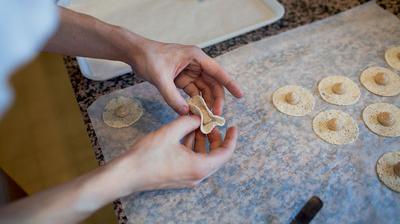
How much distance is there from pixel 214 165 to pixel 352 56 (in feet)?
Result: 1.56

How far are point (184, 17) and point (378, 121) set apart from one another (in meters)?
0.56

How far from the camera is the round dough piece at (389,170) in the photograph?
2.10ft

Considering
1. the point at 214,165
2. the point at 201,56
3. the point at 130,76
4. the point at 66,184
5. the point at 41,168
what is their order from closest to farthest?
the point at 66,184 < the point at 214,165 < the point at 201,56 < the point at 130,76 < the point at 41,168

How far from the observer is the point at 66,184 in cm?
49

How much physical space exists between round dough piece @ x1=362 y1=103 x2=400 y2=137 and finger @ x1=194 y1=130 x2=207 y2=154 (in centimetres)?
35

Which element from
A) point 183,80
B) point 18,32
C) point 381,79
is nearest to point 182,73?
point 183,80

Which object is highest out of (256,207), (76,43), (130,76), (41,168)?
(76,43)

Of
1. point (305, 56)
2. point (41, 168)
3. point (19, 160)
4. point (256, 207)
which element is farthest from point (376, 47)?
point (19, 160)

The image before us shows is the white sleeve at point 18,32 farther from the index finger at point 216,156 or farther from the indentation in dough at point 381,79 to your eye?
the indentation in dough at point 381,79

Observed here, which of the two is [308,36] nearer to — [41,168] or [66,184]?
[66,184]

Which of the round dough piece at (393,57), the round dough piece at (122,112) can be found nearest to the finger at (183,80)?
the round dough piece at (122,112)

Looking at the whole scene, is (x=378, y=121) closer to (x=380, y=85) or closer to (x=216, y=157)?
(x=380, y=85)

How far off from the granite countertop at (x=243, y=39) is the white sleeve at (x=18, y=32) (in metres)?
0.51

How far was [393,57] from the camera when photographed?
2.70 ft
